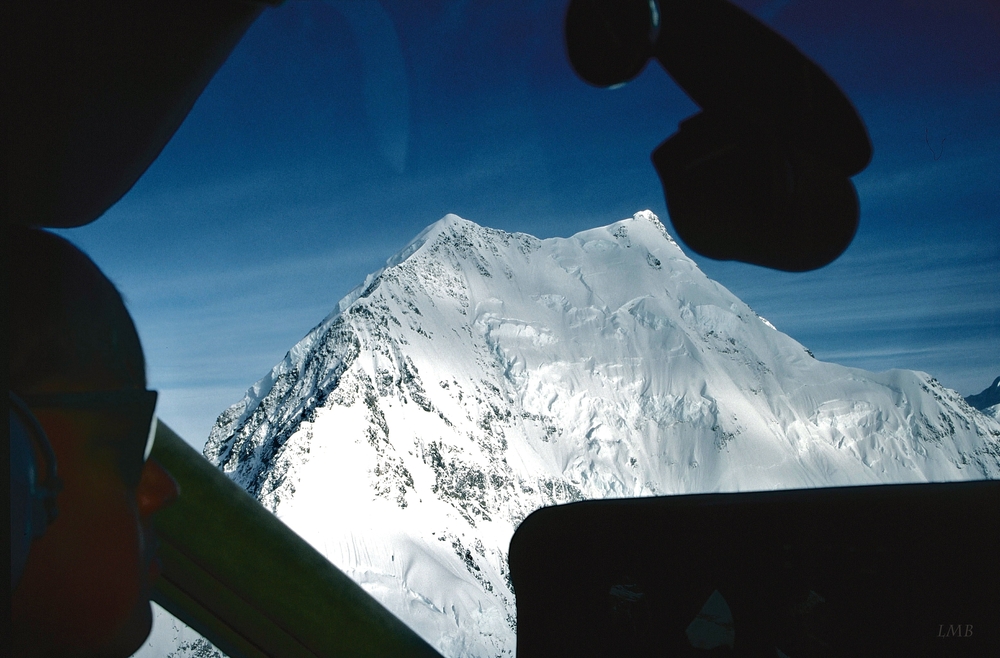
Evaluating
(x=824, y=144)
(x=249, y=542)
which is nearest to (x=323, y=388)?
(x=249, y=542)

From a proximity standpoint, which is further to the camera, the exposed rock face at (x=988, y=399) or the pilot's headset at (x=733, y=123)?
the exposed rock face at (x=988, y=399)

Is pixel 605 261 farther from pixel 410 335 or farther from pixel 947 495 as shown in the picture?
pixel 947 495

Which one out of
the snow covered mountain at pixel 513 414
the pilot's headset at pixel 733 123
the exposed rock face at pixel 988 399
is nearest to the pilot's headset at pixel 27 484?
the snow covered mountain at pixel 513 414

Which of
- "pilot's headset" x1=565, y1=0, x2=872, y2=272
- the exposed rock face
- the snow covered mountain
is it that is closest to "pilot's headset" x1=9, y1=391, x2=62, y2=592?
the snow covered mountain

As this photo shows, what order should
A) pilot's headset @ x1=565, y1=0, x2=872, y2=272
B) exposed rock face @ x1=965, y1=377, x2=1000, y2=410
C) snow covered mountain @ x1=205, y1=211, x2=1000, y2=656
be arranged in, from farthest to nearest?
1. exposed rock face @ x1=965, y1=377, x2=1000, y2=410
2. snow covered mountain @ x1=205, y1=211, x2=1000, y2=656
3. pilot's headset @ x1=565, y1=0, x2=872, y2=272

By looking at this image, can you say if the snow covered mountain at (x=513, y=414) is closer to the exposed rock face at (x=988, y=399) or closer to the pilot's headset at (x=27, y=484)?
the exposed rock face at (x=988, y=399)

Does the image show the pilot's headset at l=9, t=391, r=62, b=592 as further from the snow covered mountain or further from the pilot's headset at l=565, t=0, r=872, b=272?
the pilot's headset at l=565, t=0, r=872, b=272
